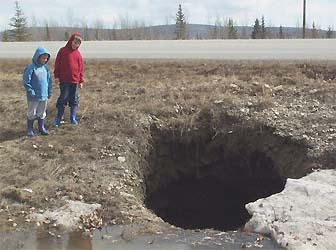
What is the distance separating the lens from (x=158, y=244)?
571 cm

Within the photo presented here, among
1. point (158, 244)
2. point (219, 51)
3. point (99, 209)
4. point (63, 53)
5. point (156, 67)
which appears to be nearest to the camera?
point (158, 244)

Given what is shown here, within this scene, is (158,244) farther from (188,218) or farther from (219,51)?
(219,51)

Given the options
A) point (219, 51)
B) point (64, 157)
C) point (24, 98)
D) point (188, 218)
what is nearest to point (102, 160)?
point (64, 157)

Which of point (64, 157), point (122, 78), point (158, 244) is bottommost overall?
point (158, 244)

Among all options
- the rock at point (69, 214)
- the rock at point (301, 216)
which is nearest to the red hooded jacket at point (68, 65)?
the rock at point (69, 214)

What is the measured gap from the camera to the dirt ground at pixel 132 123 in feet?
22.5

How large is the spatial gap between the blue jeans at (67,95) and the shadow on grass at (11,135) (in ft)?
2.59

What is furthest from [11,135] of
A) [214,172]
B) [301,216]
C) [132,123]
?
[301,216]

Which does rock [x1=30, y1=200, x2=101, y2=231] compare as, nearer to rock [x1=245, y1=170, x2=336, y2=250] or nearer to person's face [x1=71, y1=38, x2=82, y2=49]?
rock [x1=245, y1=170, x2=336, y2=250]

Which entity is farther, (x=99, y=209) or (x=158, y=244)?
(x=99, y=209)

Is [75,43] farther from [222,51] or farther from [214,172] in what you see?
[222,51]

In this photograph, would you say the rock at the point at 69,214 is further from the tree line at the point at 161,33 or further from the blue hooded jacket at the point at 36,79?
the tree line at the point at 161,33

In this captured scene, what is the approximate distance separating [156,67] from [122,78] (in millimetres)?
1291

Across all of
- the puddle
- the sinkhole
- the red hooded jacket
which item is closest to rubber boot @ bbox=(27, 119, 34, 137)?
the red hooded jacket
